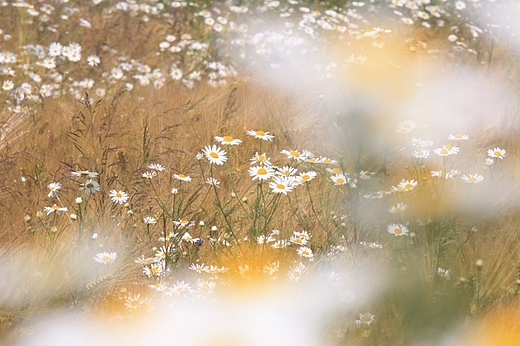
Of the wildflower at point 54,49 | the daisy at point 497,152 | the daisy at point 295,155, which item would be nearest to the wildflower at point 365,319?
the daisy at point 295,155

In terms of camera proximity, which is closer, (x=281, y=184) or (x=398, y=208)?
(x=398, y=208)

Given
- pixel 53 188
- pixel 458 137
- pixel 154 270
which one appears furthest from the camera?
pixel 458 137

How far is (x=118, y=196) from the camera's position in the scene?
68.3 inches

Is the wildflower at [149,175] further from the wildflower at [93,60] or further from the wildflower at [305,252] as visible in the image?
the wildflower at [93,60]

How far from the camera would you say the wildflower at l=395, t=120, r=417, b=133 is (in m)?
1.88

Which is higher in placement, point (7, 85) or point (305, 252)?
point (305, 252)

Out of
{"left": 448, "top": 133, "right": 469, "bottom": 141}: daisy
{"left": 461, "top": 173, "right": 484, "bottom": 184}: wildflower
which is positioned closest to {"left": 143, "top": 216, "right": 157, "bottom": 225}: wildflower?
{"left": 461, "top": 173, "right": 484, "bottom": 184}: wildflower

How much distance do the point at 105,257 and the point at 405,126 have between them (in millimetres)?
1054

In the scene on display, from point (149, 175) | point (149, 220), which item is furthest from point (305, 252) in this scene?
point (149, 175)

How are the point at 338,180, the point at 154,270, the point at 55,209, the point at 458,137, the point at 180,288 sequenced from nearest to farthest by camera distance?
the point at 180,288, the point at 154,270, the point at 55,209, the point at 338,180, the point at 458,137

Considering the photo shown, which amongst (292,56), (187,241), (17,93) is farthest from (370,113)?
(292,56)

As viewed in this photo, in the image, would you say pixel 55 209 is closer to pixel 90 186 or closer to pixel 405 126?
pixel 90 186

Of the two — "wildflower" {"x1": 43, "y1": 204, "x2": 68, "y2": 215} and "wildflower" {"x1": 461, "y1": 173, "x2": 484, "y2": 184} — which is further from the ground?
"wildflower" {"x1": 461, "y1": 173, "x2": 484, "y2": 184}

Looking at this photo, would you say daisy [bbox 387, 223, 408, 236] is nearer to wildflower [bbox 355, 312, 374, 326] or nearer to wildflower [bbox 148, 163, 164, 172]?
wildflower [bbox 355, 312, 374, 326]
